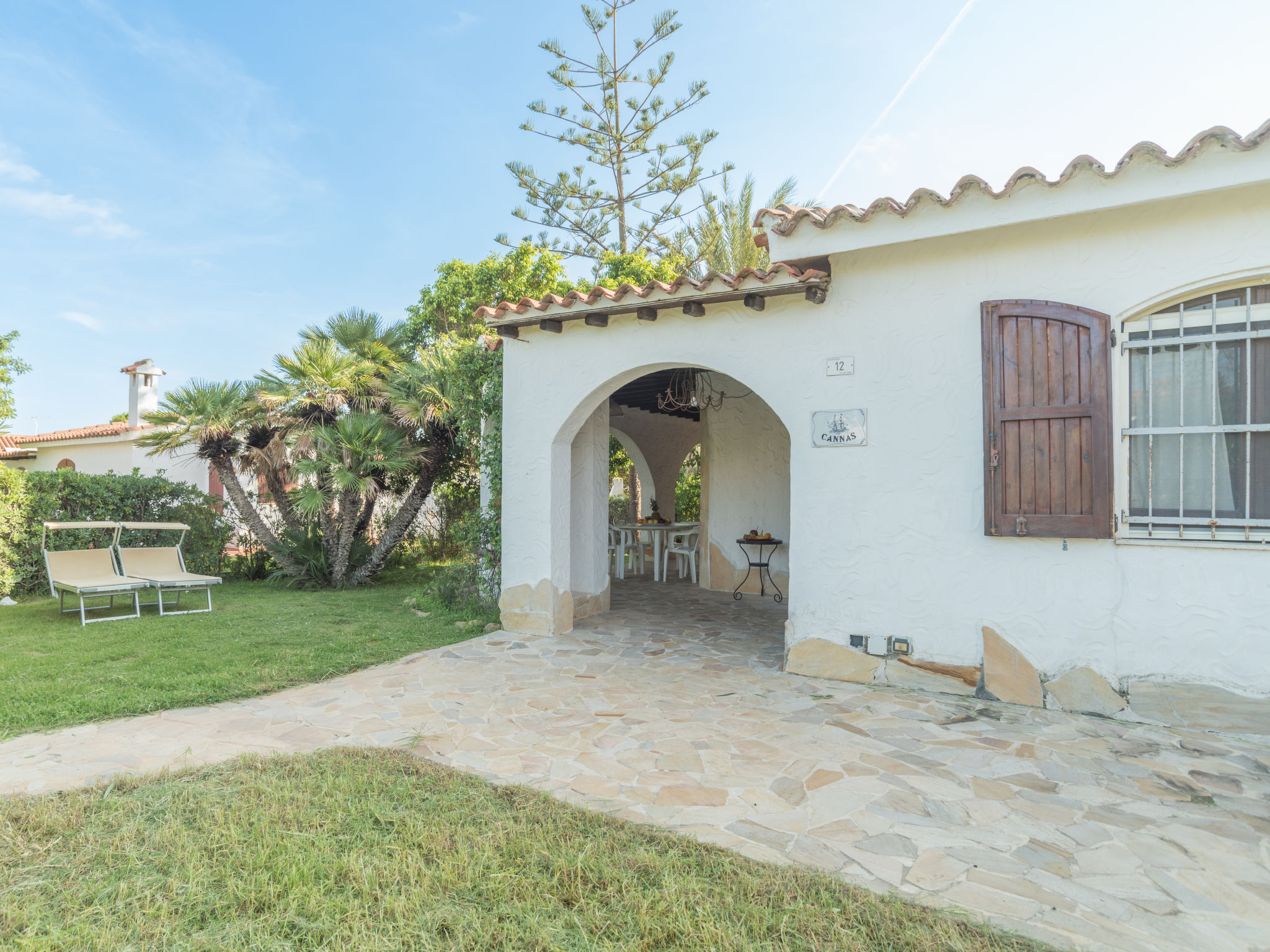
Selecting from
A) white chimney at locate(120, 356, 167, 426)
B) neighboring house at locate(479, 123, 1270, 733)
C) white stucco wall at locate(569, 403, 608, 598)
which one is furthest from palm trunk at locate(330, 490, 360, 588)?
white chimney at locate(120, 356, 167, 426)

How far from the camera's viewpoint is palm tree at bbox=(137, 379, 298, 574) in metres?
9.86

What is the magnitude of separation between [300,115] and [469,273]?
4.88 metres

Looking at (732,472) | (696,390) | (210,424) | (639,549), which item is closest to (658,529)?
(639,549)

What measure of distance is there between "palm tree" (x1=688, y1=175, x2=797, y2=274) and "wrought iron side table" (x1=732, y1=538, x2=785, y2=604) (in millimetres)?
9390

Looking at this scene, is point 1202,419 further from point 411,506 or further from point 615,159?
point 615,159

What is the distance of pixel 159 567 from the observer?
8930 mm

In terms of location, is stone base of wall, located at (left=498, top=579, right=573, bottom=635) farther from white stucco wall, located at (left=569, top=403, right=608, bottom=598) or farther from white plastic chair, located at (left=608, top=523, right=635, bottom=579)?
white plastic chair, located at (left=608, top=523, right=635, bottom=579)

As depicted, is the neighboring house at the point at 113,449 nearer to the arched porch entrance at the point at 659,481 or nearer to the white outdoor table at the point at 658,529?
the arched porch entrance at the point at 659,481

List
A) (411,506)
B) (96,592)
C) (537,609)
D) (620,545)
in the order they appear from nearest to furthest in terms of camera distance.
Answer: (537,609)
(96,592)
(411,506)
(620,545)

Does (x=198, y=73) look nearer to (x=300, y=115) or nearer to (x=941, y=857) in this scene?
(x=300, y=115)

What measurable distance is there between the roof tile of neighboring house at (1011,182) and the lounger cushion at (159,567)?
307 inches

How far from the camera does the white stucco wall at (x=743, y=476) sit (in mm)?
9852

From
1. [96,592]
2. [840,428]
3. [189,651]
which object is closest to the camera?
[840,428]

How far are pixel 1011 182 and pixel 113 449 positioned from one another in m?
23.2
